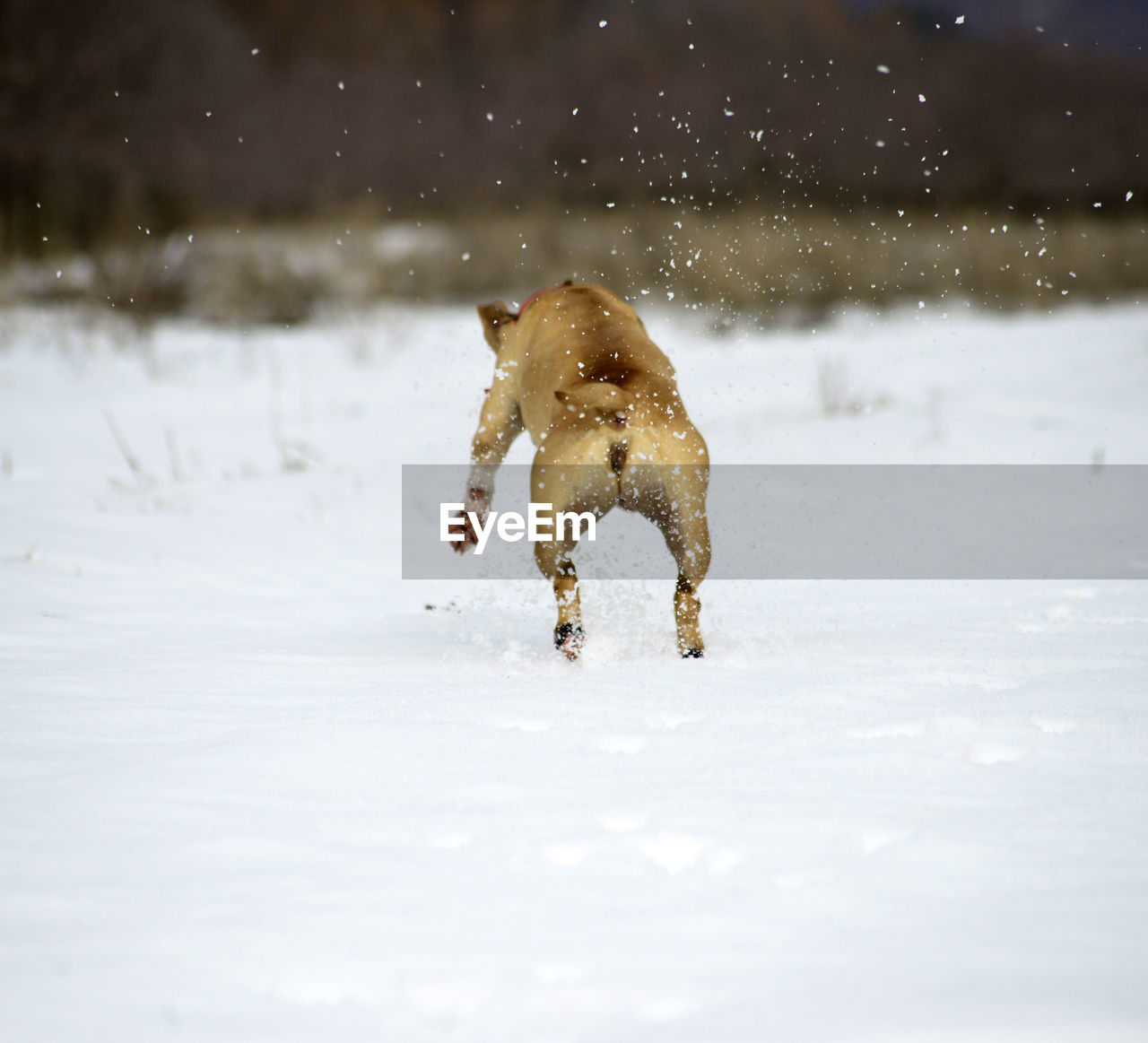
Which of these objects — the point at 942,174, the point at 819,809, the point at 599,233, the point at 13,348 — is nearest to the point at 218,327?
the point at 13,348

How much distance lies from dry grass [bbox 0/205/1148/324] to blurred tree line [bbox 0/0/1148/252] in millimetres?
1147

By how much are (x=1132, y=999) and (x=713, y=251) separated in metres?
13.3

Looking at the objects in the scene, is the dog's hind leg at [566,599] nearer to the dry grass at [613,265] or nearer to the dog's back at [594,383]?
the dog's back at [594,383]

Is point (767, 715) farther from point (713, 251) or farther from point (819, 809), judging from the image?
point (713, 251)

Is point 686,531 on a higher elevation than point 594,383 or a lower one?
lower

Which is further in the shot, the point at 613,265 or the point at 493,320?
the point at 613,265

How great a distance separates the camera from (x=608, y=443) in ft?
10.5
